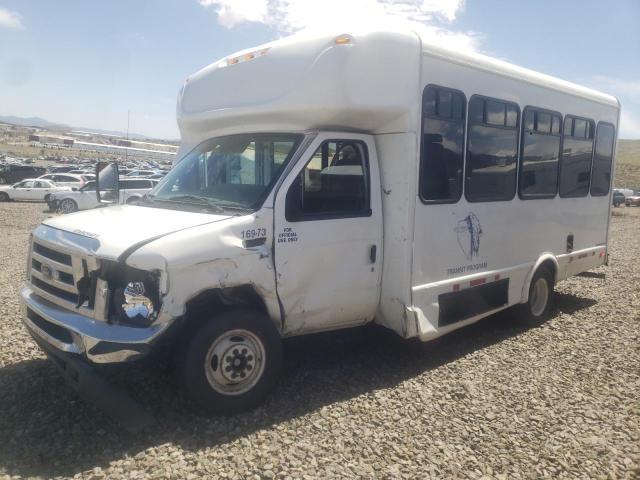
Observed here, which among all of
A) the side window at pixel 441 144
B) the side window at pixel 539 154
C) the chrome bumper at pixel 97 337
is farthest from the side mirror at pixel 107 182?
the side window at pixel 539 154

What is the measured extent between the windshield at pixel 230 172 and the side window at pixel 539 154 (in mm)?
3311

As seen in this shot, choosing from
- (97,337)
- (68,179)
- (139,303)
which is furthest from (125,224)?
(68,179)

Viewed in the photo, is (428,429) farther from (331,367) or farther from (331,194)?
(331,194)

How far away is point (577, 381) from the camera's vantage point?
5336 millimetres

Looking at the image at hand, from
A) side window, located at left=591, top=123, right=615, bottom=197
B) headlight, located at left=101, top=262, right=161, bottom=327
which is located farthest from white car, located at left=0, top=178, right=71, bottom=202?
headlight, located at left=101, top=262, right=161, bottom=327

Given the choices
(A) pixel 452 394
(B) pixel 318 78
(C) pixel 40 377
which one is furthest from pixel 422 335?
(C) pixel 40 377

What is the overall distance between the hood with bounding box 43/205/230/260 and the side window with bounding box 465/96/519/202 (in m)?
2.96

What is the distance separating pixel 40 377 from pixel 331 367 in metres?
2.75

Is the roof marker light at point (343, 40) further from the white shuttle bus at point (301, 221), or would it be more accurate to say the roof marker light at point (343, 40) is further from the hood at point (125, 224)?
the hood at point (125, 224)

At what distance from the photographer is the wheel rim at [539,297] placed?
7301mm

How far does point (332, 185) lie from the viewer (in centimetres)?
484

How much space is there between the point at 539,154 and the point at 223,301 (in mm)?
4725

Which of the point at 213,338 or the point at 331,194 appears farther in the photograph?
the point at 331,194

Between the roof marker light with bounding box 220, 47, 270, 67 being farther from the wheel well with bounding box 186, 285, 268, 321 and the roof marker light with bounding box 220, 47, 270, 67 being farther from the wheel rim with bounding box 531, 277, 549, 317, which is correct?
the wheel rim with bounding box 531, 277, 549, 317
